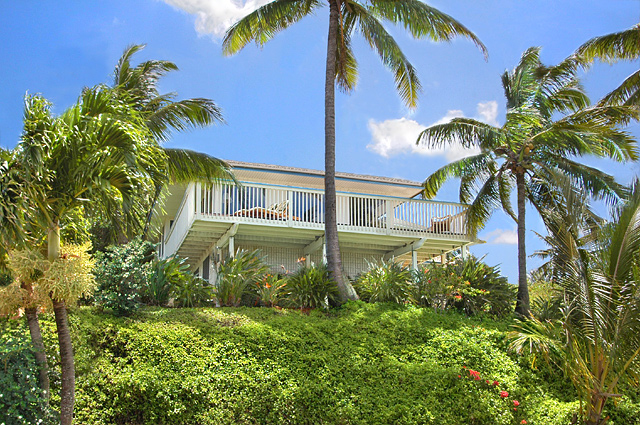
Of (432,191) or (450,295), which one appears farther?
(432,191)

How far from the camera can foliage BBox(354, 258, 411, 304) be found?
14930 mm

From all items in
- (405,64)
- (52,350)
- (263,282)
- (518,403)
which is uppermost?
(405,64)

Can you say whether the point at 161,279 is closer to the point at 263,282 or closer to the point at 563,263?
the point at 263,282

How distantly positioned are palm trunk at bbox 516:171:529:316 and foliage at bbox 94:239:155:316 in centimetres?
957

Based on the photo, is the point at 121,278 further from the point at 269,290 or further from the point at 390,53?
the point at 390,53

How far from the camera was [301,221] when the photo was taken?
17.2 m

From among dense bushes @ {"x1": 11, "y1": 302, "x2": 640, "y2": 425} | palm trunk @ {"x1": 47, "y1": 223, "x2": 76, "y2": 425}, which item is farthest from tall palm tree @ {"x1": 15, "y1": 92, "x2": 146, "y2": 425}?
dense bushes @ {"x1": 11, "y1": 302, "x2": 640, "y2": 425}

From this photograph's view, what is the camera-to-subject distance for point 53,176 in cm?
809

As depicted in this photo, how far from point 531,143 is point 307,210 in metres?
6.57

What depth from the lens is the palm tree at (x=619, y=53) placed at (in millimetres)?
17641

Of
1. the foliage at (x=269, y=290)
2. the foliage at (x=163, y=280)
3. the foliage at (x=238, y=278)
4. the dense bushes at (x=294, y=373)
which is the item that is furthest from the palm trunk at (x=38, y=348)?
the foliage at (x=269, y=290)

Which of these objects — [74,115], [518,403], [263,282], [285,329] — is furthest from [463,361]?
Answer: [74,115]

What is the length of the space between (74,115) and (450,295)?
1000 centimetres

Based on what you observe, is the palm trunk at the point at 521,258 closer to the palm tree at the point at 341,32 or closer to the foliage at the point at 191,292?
the palm tree at the point at 341,32
